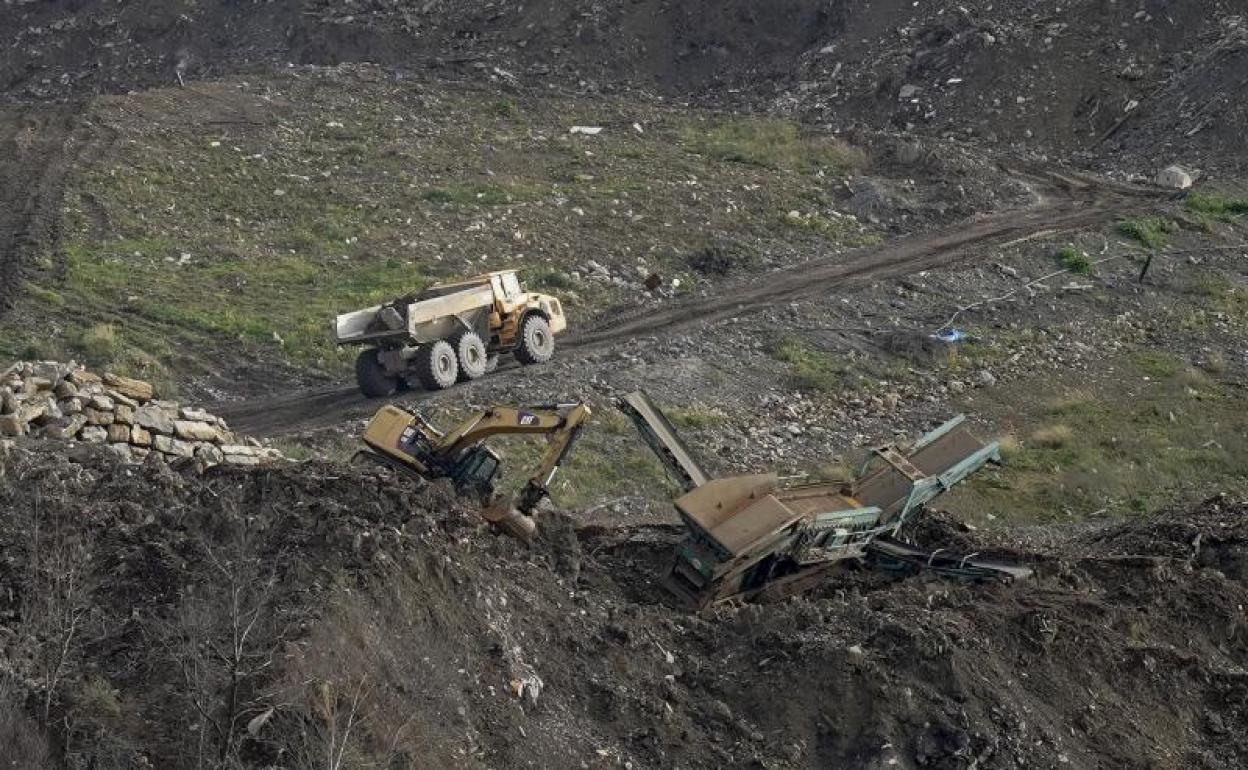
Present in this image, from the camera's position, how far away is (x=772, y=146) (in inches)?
1486

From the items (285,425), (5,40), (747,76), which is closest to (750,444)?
(285,425)

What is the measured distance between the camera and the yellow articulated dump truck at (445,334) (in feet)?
80.6

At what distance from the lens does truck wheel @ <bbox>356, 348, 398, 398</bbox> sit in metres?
24.7

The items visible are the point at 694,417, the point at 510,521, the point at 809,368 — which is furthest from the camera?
the point at 809,368

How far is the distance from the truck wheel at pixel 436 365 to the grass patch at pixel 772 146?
1319 centimetres

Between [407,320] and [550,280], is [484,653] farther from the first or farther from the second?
[550,280]

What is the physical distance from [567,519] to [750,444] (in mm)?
6918

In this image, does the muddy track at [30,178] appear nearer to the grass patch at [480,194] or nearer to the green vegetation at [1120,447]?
the grass patch at [480,194]

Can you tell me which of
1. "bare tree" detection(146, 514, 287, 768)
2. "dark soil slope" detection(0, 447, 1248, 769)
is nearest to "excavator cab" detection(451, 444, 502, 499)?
"dark soil slope" detection(0, 447, 1248, 769)

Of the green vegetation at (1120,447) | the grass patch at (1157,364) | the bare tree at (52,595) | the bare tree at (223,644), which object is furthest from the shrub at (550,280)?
the bare tree at (223,644)

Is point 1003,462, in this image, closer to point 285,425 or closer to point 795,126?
point 285,425

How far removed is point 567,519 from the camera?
17078mm

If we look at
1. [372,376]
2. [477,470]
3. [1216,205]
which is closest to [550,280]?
[372,376]

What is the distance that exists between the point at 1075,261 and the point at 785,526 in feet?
54.1
